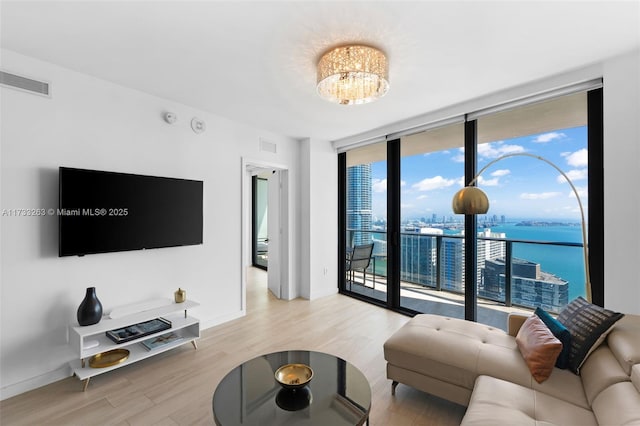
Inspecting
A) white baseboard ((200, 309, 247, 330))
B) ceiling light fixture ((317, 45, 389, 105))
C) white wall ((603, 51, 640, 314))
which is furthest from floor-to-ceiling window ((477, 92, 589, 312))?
white baseboard ((200, 309, 247, 330))

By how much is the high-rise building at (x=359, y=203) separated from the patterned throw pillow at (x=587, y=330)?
295 centimetres

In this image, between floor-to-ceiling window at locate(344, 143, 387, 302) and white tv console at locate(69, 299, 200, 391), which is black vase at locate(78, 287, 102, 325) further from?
floor-to-ceiling window at locate(344, 143, 387, 302)

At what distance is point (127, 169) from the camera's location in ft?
9.00

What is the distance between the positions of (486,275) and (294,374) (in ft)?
8.77

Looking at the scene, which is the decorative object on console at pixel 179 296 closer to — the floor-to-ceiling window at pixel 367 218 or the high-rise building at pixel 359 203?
the floor-to-ceiling window at pixel 367 218

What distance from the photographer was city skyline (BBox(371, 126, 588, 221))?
2678 millimetres

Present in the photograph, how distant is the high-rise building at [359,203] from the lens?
4566mm

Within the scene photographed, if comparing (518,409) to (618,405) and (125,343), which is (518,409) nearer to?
(618,405)

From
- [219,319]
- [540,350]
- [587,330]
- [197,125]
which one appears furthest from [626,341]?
[197,125]

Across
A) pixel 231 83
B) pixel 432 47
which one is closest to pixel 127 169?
pixel 231 83

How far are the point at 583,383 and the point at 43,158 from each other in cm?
405

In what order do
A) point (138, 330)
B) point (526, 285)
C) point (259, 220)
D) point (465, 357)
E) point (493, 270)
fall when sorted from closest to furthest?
1. point (465, 357)
2. point (138, 330)
3. point (526, 285)
4. point (493, 270)
5. point (259, 220)

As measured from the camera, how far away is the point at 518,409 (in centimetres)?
139

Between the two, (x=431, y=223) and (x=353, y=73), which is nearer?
(x=353, y=73)
